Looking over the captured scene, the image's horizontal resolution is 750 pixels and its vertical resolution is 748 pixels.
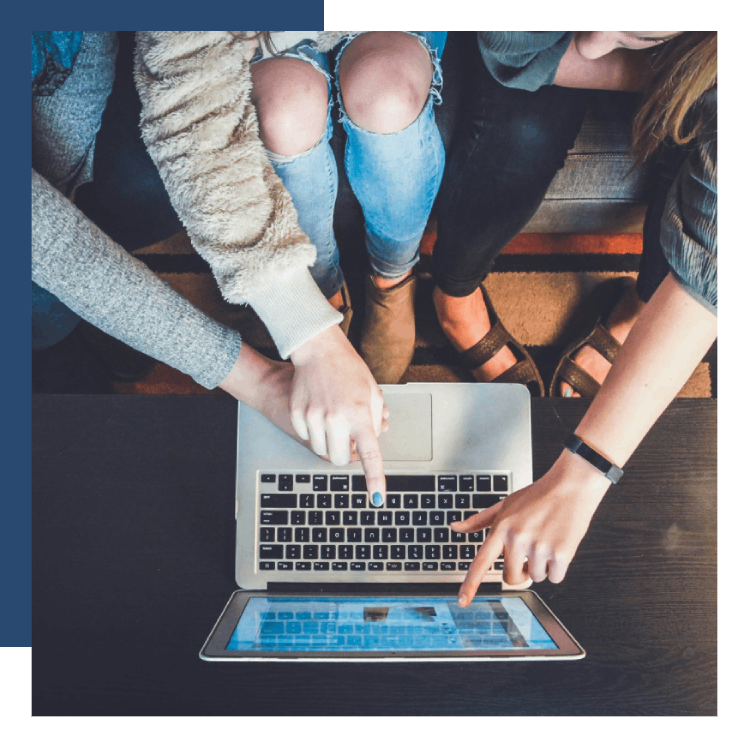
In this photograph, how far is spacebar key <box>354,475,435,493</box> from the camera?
0.66 meters

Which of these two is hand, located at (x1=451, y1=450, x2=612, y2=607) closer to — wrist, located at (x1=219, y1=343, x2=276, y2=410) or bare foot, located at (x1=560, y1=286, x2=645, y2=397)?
wrist, located at (x1=219, y1=343, x2=276, y2=410)

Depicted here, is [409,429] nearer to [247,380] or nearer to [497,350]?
[247,380]

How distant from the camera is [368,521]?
2.14ft

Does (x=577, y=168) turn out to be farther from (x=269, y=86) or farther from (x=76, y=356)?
(x=76, y=356)

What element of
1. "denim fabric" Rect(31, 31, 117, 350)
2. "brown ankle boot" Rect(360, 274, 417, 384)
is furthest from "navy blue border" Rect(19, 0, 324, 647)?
"brown ankle boot" Rect(360, 274, 417, 384)

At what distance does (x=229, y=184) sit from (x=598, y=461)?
54 centimetres

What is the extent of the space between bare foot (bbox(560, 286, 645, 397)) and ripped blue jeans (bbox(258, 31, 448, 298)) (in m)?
0.41

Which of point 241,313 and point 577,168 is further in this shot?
point 241,313

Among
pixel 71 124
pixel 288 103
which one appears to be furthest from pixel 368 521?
pixel 71 124

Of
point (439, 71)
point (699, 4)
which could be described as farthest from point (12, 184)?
point (699, 4)

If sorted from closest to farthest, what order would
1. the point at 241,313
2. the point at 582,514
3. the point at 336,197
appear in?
1. the point at 582,514
2. the point at 336,197
3. the point at 241,313

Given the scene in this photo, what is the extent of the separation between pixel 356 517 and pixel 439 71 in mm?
Answer: 586

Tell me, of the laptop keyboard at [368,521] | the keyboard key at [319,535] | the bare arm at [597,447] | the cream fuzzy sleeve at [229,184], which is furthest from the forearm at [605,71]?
the keyboard key at [319,535]
